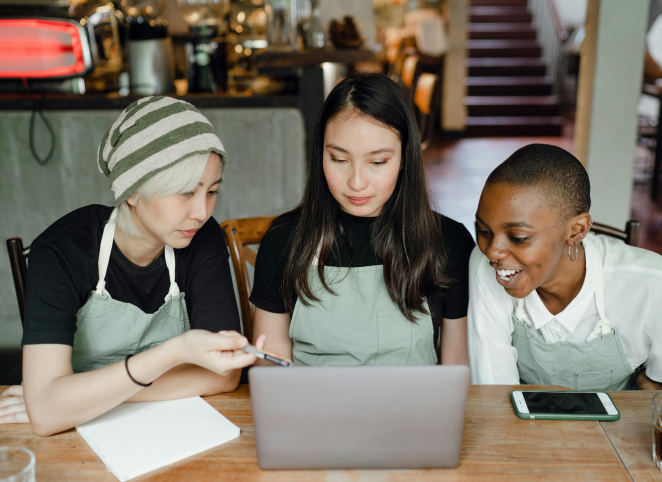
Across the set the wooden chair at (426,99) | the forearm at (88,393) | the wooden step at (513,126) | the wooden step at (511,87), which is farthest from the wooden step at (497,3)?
the forearm at (88,393)

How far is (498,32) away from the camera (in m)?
9.53

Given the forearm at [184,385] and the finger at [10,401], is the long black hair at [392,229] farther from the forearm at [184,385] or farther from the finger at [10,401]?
the finger at [10,401]

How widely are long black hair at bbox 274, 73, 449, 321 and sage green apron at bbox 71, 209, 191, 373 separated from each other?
29cm

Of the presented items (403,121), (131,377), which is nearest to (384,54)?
(403,121)

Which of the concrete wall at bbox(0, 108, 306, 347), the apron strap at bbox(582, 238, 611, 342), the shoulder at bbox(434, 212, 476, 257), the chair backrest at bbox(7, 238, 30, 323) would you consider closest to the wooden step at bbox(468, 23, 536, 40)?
the concrete wall at bbox(0, 108, 306, 347)

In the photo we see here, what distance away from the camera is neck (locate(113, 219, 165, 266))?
57.5 inches

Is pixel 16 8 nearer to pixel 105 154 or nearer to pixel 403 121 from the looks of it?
pixel 105 154

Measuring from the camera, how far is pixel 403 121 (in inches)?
59.4

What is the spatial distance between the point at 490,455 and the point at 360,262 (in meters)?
0.65

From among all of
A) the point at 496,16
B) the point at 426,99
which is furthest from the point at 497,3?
the point at 426,99

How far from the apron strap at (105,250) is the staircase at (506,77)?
7.68m

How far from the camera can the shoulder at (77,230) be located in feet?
4.58

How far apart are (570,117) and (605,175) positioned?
6800mm

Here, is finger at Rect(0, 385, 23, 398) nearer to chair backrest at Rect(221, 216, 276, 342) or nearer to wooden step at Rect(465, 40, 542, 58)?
chair backrest at Rect(221, 216, 276, 342)
